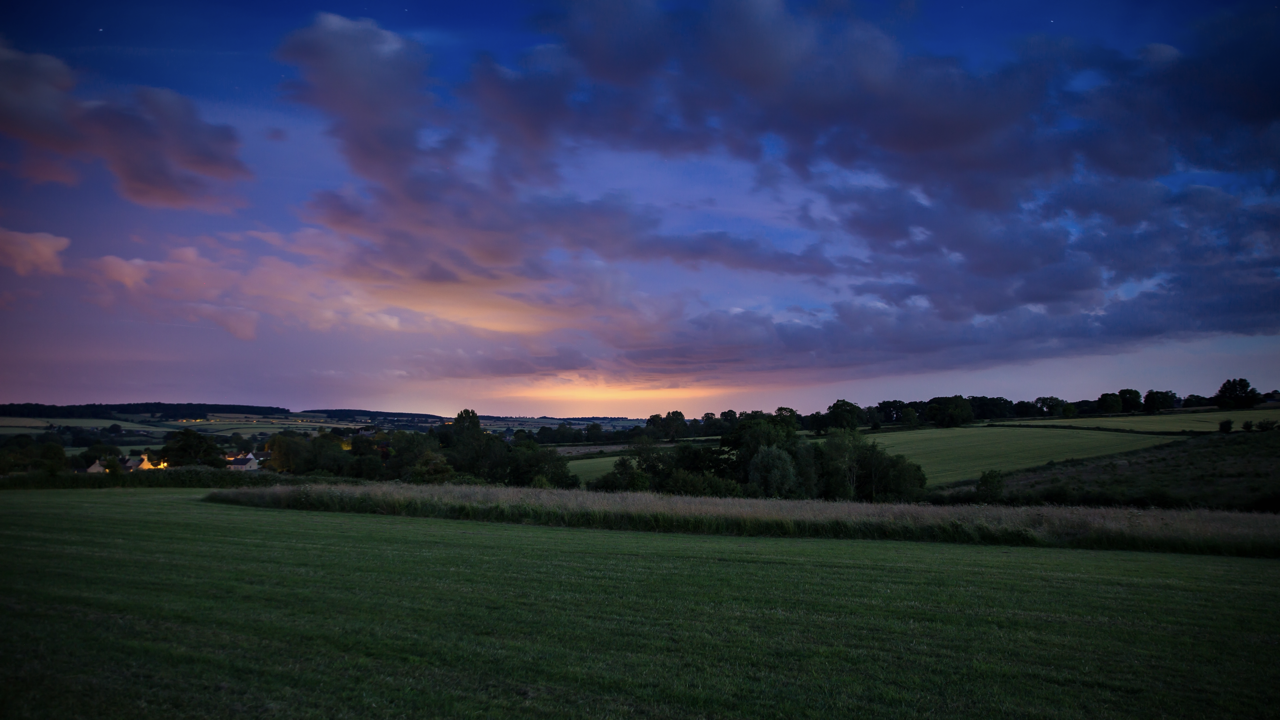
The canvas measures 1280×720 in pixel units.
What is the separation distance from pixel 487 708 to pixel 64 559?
32.0 ft

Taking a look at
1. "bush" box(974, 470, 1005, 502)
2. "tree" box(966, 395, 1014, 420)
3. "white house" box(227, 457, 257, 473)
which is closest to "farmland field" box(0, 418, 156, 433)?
"white house" box(227, 457, 257, 473)

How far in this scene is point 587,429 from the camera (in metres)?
113

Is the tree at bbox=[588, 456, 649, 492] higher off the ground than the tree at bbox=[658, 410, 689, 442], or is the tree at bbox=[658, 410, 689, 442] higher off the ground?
the tree at bbox=[658, 410, 689, 442]

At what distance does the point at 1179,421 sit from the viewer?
70438mm

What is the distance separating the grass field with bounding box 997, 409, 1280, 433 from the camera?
63.4 meters

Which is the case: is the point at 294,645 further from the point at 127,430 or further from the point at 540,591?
the point at 127,430

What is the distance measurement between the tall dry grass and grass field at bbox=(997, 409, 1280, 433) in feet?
198

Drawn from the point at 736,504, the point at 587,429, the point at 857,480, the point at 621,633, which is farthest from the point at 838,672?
the point at 587,429

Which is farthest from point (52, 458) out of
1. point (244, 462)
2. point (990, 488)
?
point (990, 488)

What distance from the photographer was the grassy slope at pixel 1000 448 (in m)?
55.5

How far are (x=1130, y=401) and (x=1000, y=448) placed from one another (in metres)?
51.7

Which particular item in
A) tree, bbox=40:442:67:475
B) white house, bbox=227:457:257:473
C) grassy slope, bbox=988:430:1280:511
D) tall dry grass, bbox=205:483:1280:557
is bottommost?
white house, bbox=227:457:257:473

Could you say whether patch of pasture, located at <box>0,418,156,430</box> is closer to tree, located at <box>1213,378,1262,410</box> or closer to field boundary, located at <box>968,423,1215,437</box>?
field boundary, located at <box>968,423,1215,437</box>

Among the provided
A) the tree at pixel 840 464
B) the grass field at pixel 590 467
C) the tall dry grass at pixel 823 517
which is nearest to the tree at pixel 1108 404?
the tree at pixel 840 464
